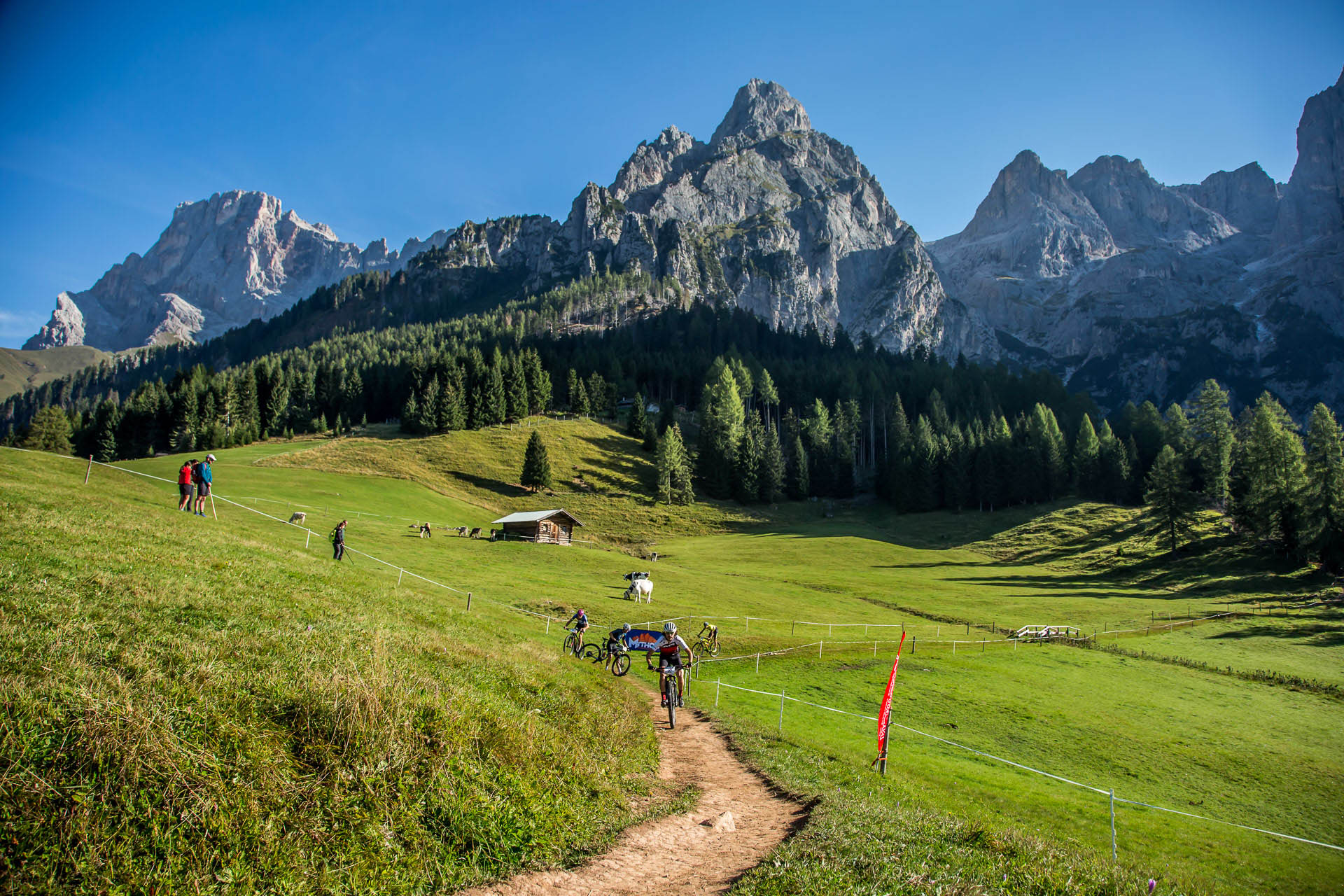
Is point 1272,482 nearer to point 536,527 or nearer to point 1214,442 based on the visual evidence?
point 1214,442

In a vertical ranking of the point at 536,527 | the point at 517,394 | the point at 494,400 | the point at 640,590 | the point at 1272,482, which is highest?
the point at 517,394

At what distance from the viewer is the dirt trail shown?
318 inches

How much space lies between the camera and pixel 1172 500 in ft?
233

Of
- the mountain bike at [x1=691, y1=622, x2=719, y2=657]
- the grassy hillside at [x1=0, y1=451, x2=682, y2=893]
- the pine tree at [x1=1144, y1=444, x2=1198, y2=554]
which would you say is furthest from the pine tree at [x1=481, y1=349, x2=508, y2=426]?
the grassy hillside at [x1=0, y1=451, x2=682, y2=893]

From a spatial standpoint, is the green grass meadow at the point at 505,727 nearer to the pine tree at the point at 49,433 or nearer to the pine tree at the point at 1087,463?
the pine tree at the point at 1087,463

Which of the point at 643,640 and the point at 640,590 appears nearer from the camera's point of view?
the point at 643,640

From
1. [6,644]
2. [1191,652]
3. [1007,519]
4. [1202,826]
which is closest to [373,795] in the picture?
[6,644]

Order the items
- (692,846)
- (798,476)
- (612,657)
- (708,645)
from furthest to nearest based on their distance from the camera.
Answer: (798,476) < (708,645) < (612,657) < (692,846)

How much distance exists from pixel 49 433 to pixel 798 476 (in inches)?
4904

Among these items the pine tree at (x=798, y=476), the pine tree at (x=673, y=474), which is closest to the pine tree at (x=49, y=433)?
the pine tree at (x=673, y=474)

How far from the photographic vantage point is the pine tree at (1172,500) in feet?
232

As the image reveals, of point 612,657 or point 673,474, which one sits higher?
point 673,474

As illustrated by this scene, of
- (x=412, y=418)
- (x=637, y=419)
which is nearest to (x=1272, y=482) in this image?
(x=637, y=419)

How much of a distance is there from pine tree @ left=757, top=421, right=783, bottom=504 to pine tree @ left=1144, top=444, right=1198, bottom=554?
Result: 54604 millimetres
